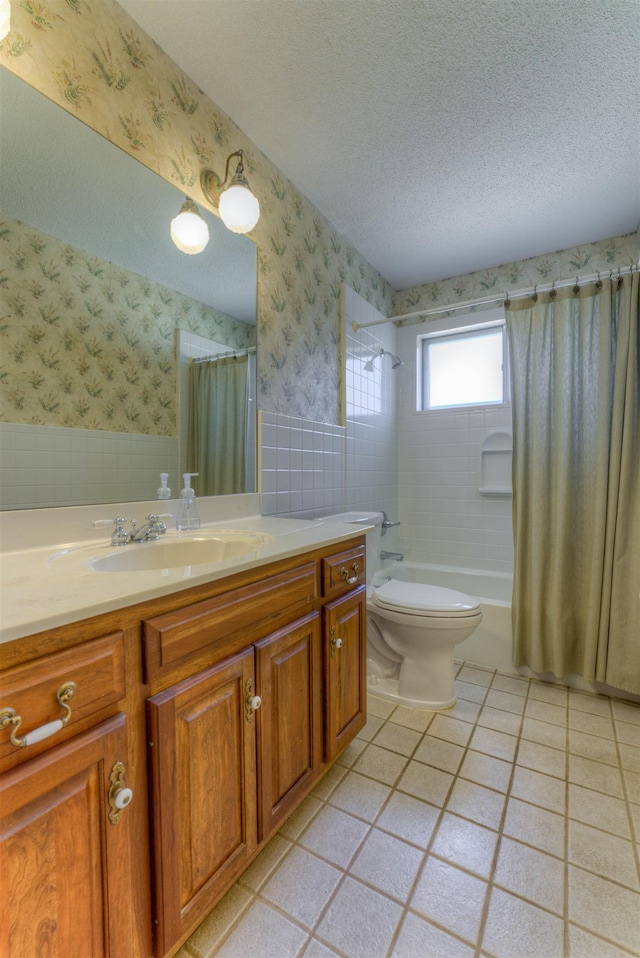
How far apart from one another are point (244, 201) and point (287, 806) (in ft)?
6.28

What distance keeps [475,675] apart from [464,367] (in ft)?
6.46

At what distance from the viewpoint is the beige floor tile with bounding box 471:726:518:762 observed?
1545 millimetres

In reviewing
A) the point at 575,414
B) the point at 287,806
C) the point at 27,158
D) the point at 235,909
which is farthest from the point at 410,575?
the point at 27,158

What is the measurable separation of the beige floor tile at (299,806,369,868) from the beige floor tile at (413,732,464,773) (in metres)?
0.38

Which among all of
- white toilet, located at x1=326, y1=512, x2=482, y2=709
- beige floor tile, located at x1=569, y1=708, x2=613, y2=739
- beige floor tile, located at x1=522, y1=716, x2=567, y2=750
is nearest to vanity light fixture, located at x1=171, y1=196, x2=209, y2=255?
white toilet, located at x1=326, y1=512, x2=482, y2=709

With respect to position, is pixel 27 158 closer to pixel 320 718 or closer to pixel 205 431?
pixel 205 431

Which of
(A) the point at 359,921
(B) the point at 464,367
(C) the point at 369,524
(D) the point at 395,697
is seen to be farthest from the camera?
(B) the point at 464,367

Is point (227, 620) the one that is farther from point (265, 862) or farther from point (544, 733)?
point (544, 733)

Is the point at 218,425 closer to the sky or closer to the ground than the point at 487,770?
closer to the sky

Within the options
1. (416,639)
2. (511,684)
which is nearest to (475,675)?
(511,684)

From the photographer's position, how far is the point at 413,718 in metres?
1.76

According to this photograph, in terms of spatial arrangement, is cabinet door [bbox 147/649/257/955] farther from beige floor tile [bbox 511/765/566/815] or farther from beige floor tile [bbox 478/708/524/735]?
beige floor tile [bbox 478/708/524/735]

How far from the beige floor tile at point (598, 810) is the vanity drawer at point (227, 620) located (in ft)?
3.49

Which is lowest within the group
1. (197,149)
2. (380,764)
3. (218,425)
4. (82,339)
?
(380,764)
